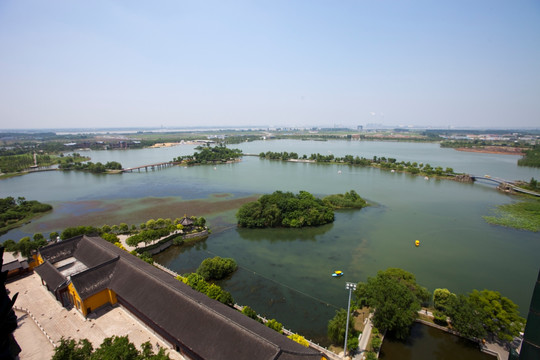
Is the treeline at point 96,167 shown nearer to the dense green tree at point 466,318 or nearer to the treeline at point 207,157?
the treeline at point 207,157

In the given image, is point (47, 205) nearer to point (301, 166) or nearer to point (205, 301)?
point (205, 301)

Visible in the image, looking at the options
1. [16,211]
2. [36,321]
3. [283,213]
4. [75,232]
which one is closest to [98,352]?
[36,321]

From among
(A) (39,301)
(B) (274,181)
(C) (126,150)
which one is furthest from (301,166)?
(C) (126,150)

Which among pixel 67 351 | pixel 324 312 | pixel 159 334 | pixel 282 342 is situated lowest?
pixel 324 312

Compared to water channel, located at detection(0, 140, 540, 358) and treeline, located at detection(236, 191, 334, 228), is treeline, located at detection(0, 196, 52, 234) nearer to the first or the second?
water channel, located at detection(0, 140, 540, 358)

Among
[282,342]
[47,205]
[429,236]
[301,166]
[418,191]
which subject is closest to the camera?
[282,342]

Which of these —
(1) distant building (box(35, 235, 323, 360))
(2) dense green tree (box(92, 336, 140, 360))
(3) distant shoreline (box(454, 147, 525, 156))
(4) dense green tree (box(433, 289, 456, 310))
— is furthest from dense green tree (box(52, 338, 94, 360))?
(3) distant shoreline (box(454, 147, 525, 156))
